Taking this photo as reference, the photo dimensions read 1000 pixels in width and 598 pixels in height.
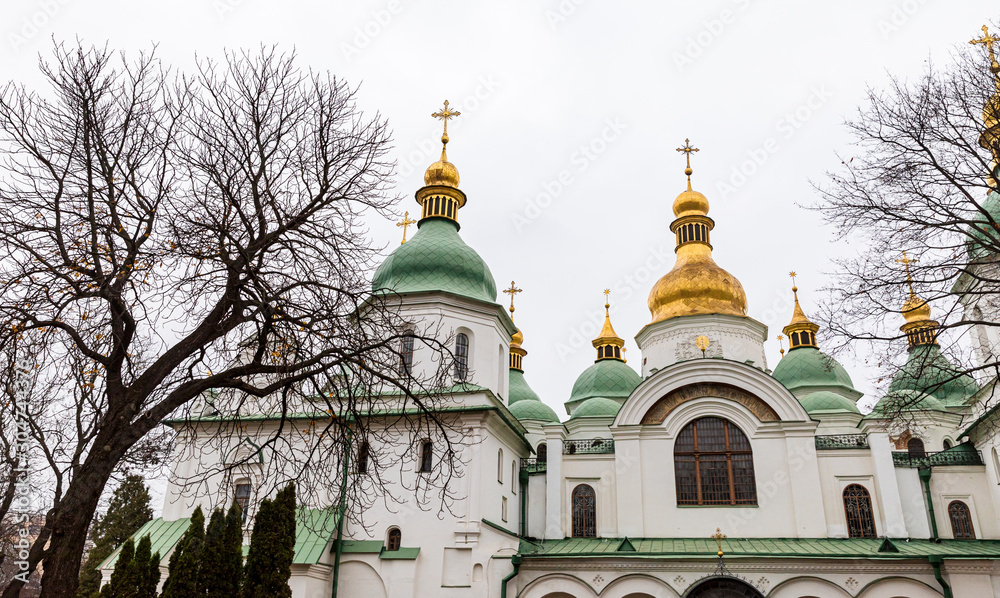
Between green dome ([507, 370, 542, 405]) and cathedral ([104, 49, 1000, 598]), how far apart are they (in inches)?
429

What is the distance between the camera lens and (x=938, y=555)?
57.0 feet

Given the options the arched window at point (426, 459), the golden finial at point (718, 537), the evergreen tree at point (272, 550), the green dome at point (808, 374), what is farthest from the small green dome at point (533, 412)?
the evergreen tree at point (272, 550)

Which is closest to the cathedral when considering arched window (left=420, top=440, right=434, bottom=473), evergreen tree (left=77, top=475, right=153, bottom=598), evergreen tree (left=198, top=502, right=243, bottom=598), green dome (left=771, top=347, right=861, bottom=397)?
arched window (left=420, top=440, right=434, bottom=473)

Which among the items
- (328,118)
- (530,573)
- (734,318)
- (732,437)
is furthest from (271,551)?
(734,318)

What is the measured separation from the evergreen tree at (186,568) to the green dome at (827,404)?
21499mm

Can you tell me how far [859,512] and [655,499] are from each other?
5.61 meters

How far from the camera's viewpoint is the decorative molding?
2164 centimetres

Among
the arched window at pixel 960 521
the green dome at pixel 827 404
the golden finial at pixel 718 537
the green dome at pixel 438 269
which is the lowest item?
the golden finial at pixel 718 537

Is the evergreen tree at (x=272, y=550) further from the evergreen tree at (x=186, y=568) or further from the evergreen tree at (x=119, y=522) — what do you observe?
the evergreen tree at (x=119, y=522)

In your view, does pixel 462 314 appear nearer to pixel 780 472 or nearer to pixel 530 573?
pixel 530 573

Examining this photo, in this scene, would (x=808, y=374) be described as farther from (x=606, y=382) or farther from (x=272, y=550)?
(x=272, y=550)

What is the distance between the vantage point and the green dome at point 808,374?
1209 inches

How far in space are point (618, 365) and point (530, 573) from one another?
17.3 meters

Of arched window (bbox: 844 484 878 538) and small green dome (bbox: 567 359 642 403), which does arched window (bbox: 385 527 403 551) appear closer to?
arched window (bbox: 844 484 878 538)
